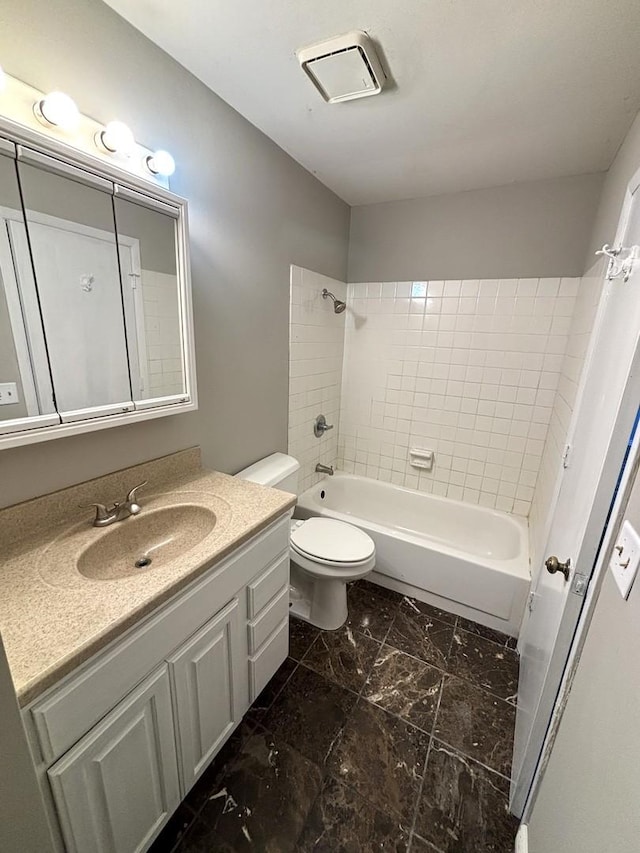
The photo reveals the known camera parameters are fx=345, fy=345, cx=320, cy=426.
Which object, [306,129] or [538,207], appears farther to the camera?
[538,207]

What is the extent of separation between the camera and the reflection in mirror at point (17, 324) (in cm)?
87

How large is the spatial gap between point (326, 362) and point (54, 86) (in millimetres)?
1773

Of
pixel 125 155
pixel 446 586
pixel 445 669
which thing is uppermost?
pixel 125 155

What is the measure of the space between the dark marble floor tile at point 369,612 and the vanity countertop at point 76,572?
3.28 feet

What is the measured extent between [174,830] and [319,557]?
0.97 m

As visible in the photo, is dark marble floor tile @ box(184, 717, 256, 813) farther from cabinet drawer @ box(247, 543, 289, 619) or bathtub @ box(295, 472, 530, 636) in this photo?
bathtub @ box(295, 472, 530, 636)

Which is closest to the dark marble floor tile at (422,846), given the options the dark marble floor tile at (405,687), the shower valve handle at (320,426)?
the dark marble floor tile at (405,687)

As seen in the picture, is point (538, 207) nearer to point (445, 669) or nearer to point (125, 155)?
point (125, 155)

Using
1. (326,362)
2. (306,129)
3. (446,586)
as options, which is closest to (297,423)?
(326,362)

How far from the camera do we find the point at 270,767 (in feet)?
3.99

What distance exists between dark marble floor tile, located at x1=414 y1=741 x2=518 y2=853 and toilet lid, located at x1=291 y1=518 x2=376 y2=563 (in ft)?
2.51

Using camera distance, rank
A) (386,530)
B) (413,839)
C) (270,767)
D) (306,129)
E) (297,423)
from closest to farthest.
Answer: (413,839) → (270,767) → (306,129) → (386,530) → (297,423)

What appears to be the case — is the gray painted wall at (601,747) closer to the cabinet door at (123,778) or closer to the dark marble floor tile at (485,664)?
the dark marble floor tile at (485,664)

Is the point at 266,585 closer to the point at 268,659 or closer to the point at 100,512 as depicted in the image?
the point at 268,659
